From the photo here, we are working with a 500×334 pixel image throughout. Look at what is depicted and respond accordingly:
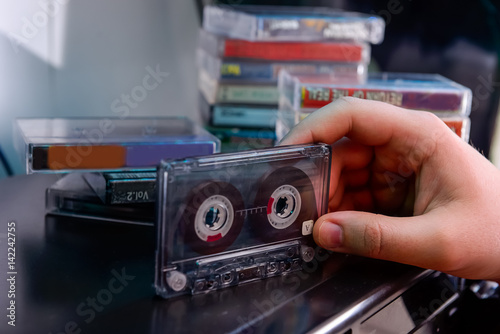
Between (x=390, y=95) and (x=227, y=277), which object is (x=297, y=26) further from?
(x=227, y=277)

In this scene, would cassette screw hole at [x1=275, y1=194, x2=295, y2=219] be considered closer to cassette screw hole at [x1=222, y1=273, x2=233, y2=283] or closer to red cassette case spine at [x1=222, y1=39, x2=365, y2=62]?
cassette screw hole at [x1=222, y1=273, x2=233, y2=283]

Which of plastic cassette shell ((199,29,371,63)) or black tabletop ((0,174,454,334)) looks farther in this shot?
plastic cassette shell ((199,29,371,63))

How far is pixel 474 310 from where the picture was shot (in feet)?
2.74

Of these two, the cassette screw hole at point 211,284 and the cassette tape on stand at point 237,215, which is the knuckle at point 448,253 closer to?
the cassette tape on stand at point 237,215

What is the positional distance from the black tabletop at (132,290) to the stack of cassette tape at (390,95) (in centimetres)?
34

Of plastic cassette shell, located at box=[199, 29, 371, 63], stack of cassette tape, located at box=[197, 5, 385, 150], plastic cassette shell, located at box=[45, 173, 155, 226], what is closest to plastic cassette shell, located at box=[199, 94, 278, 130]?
stack of cassette tape, located at box=[197, 5, 385, 150]

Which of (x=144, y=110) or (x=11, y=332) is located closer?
(x=11, y=332)

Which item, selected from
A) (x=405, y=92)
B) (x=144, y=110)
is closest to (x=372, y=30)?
(x=405, y=92)

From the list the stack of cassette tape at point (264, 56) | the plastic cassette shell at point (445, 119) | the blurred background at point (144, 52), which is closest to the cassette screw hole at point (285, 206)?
the plastic cassette shell at point (445, 119)

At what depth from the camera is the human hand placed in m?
0.64

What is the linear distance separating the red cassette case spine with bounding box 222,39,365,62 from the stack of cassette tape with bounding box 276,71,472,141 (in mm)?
Result: 132

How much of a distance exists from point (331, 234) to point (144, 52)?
82cm

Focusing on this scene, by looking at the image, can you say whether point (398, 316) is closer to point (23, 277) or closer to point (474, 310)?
point (474, 310)

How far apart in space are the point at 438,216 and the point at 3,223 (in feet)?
1.71
